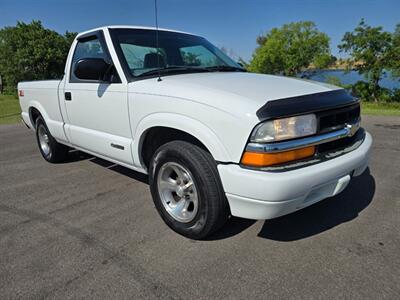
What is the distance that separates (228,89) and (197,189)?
83cm

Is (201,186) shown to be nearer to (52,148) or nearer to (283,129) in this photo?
(283,129)

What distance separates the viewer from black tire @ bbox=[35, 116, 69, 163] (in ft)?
16.2

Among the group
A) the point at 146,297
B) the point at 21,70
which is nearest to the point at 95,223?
the point at 146,297

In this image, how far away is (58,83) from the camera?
4.29 meters

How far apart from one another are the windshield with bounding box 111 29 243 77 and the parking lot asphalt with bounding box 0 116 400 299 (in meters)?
1.52

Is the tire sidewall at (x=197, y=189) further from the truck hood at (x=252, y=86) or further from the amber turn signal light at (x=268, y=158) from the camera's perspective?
the truck hood at (x=252, y=86)

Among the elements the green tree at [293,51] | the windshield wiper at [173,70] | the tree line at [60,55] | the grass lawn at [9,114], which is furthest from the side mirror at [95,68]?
the green tree at [293,51]

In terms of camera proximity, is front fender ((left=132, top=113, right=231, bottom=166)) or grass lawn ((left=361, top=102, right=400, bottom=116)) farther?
grass lawn ((left=361, top=102, right=400, bottom=116))

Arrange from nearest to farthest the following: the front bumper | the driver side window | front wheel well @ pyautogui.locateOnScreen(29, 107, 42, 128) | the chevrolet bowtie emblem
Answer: the front bumper, the chevrolet bowtie emblem, the driver side window, front wheel well @ pyautogui.locateOnScreen(29, 107, 42, 128)

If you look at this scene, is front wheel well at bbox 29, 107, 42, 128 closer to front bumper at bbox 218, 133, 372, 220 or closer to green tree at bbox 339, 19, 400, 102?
front bumper at bbox 218, 133, 372, 220

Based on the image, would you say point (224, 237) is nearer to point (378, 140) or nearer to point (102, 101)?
point (102, 101)

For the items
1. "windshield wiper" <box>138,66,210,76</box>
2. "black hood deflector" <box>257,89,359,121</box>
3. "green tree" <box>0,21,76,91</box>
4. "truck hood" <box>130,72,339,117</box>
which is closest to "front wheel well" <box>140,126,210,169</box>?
"truck hood" <box>130,72,339,117</box>

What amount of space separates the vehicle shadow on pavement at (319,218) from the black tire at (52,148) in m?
3.57

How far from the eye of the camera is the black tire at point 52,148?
4.95 m
